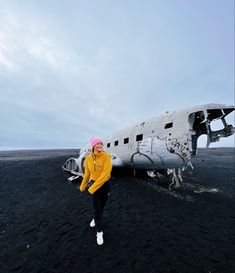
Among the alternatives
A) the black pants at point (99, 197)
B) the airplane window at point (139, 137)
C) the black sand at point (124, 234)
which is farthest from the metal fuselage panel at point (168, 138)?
the black pants at point (99, 197)

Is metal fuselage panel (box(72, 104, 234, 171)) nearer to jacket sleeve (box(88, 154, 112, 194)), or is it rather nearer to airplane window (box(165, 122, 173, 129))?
airplane window (box(165, 122, 173, 129))

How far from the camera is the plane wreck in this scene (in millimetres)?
10820

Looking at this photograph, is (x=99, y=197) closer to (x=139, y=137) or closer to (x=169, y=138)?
(x=169, y=138)

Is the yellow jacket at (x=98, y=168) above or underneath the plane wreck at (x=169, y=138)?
underneath

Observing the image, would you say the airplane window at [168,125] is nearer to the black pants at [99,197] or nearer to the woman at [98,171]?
the woman at [98,171]

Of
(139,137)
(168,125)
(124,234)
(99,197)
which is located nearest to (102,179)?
(99,197)

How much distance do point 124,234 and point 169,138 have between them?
7204 mm

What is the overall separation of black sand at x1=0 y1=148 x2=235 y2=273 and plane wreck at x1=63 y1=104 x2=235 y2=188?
2738 millimetres

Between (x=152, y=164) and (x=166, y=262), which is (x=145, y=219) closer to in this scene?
(x=166, y=262)

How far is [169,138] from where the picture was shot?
11.4m

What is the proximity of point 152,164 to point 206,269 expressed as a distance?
7901 mm

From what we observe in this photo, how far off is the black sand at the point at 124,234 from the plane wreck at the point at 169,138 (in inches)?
108

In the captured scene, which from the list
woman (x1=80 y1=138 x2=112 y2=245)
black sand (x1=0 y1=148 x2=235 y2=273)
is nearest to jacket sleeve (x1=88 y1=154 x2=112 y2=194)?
woman (x1=80 y1=138 x2=112 y2=245)

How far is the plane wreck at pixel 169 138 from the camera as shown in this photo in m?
10.8
